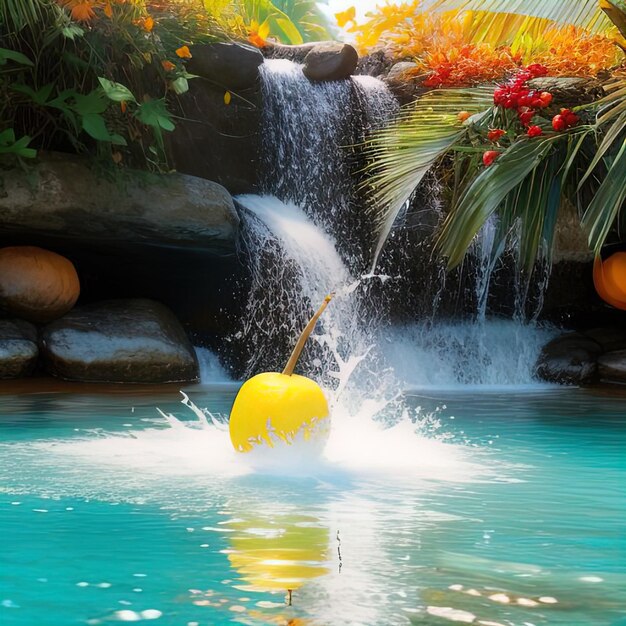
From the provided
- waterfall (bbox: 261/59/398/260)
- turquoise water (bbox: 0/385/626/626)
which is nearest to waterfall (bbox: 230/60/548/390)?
waterfall (bbox: 261/59/398/260)

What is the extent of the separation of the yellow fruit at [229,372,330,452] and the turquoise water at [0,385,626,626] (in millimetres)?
167

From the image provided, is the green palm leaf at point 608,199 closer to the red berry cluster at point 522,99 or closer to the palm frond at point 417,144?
the red berry cluster at point 522,99

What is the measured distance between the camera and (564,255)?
40.3 feet

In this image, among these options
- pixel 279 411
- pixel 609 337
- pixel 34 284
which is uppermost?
pixel 34 284

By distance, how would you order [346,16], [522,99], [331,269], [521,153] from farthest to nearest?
[346,16]
[331,269]
[522,99]
[521,153]

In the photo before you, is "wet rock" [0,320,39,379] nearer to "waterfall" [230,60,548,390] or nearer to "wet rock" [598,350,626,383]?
"waterfall" [230,60,548,390]

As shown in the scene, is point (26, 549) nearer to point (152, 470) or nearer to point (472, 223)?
point (152, 470)

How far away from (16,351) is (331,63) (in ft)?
17.7

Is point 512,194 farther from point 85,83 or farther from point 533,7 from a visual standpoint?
point 85,83

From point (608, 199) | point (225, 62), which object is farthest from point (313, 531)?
point (225, 62)

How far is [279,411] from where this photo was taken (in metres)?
4.61

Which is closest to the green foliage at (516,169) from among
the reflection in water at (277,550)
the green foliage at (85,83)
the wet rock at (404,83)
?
the green foliage at (85,83)

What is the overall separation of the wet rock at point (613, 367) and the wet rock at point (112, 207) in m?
3.98

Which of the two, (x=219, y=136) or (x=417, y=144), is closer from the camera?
(x=417, y=144)
